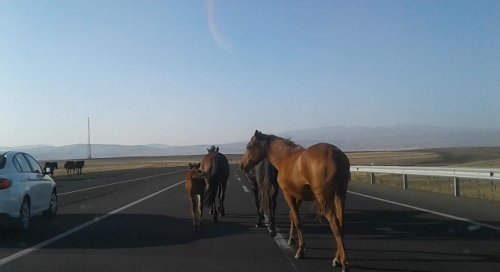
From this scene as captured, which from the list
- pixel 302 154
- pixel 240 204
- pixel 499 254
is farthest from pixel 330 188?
pixel 240 204

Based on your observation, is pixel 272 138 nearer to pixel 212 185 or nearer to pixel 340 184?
pixel 340 184

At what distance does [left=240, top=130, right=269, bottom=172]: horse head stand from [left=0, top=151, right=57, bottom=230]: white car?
4954 millimetres

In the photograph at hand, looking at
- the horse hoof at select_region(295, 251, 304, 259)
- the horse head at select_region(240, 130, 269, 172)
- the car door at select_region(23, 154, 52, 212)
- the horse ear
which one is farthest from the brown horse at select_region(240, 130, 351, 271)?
the car door at select_region(23, 154, 52, 212)

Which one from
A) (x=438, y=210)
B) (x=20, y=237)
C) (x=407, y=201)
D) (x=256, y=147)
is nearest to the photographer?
(x=256, y=147)

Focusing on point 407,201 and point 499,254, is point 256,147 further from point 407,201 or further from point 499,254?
point 407,201

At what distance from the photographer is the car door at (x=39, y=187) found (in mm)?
12742

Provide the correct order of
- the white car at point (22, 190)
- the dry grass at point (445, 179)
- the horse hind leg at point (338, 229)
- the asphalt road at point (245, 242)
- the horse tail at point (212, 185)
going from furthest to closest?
the dry grass at point (445, 179) → the horse tail at point (212, 185) → the white car at point (22, 190) → the asphalt road at point (245, 242) → the horse hind leg at point (338, 229)

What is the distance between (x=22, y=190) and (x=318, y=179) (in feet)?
23.5

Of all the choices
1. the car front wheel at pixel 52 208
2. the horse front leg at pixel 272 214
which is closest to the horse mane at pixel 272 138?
the horse front leg at pixel 272 214

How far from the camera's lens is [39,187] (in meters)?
13.1

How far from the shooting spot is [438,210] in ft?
47.8

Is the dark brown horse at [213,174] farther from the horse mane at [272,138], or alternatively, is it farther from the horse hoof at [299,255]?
the horse hoof at [299,255]

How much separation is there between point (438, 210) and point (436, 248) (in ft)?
19.1

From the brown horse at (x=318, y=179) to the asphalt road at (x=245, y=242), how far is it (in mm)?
673
